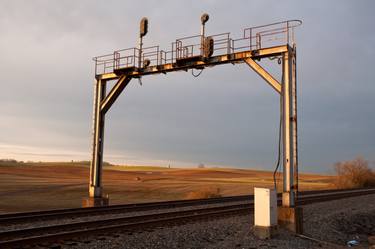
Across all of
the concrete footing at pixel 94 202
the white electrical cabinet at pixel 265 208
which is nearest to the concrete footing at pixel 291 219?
the white electrical cabinet at pixel 265 208

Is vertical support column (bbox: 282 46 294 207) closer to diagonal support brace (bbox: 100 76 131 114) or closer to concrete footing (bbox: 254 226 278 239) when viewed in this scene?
concrete footing (bbox: 254 226 278 239)

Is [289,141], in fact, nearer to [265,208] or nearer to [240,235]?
[265,208]

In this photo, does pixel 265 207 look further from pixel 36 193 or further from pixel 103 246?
pixel 36 193

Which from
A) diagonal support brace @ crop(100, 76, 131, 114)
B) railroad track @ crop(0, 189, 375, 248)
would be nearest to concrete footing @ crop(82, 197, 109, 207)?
diagonal support brace @ crop(100, 76, 131, 114)

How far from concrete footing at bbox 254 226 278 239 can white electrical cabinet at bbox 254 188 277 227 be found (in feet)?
0.32

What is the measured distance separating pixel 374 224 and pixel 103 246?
13571 millimetres

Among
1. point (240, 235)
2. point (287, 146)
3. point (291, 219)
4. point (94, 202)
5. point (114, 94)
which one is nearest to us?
point (240, 235)

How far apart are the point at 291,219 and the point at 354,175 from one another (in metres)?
36.4

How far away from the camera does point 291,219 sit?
44.2 ft

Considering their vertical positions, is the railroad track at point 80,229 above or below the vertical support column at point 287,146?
below

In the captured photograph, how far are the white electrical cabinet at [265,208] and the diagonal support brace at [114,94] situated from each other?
10.2m

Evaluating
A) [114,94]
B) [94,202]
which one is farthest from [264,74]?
[94,202]

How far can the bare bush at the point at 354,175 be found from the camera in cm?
4572

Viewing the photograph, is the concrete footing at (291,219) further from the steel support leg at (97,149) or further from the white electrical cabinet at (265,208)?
the steel support leg at (97,149)
